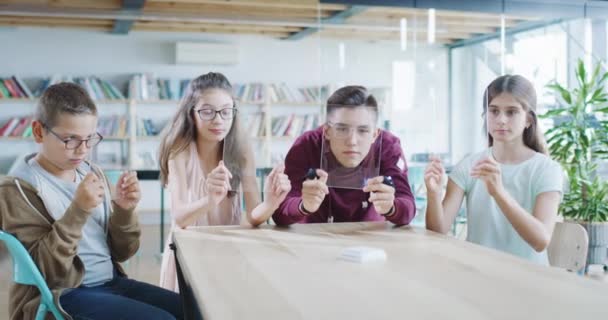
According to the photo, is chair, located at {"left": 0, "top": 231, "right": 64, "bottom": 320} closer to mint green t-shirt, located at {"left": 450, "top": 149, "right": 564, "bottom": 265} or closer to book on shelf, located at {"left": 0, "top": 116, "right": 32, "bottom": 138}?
mint green t-shirt, located at {"left": 450, "top": 149, "right": 564, "bottom": 265}

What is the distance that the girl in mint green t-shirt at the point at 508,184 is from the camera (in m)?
2.02

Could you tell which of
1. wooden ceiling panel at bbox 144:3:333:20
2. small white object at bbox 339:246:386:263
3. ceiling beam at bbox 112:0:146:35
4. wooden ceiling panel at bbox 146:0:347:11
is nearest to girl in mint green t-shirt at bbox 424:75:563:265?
small white object at bbox 339:246:386:263

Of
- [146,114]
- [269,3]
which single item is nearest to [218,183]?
[269,3]

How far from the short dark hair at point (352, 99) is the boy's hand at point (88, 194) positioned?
83 centimetres

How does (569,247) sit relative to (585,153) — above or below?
below

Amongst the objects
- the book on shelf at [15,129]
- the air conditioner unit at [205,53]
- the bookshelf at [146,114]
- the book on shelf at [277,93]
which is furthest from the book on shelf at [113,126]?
the book on shelf at [277,93]

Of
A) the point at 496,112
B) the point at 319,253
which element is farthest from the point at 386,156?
the point at 319,253

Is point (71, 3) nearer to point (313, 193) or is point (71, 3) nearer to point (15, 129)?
point (15, 129)

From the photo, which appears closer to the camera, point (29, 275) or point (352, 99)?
point (29, 275)

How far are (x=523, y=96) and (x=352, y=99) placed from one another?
574 mm

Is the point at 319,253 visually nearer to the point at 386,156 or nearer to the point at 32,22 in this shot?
→ the point at 386,156

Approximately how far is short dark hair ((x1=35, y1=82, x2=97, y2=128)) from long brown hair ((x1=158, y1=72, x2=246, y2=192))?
16.7 inches

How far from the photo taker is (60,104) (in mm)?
1873

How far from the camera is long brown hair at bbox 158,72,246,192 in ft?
7.39
